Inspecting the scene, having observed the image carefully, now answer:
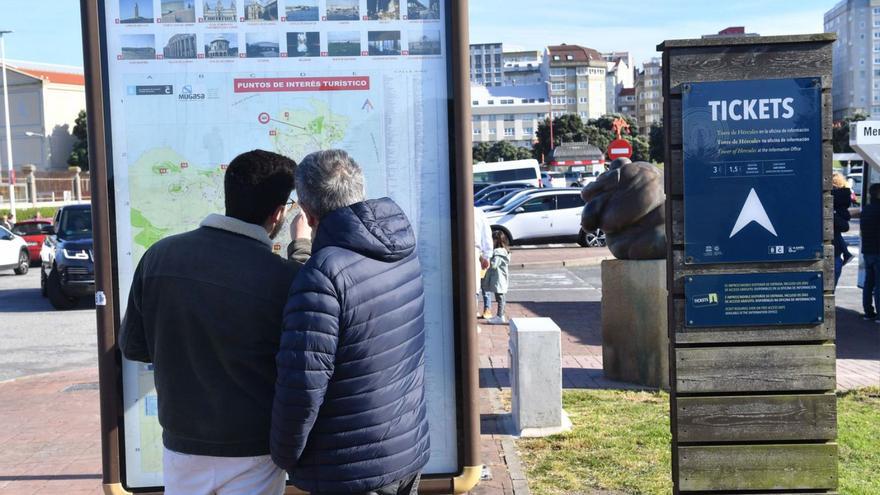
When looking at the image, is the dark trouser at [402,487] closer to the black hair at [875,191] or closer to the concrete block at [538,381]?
the concrete block at [538,381]

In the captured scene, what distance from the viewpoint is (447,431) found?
4312mm

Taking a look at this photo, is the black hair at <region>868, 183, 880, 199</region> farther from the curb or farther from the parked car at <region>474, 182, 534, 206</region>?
the parked car at <region>474, 182, 534, 206</region>

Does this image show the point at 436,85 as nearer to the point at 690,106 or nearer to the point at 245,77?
the point at 245,77

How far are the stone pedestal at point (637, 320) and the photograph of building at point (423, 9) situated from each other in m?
4.45

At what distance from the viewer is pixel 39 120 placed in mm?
89875

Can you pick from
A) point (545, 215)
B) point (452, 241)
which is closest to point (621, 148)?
point (545, 215)

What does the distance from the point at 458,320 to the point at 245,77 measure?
4.60 feet

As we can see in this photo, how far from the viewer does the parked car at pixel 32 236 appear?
27.2 m

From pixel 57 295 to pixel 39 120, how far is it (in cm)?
8140

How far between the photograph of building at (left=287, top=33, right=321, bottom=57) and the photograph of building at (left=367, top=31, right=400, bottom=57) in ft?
0.73

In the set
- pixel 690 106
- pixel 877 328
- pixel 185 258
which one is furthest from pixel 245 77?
pixel 877 328

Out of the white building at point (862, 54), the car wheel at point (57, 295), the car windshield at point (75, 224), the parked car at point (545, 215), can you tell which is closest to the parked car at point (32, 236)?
the car windshield at point (75, 224)

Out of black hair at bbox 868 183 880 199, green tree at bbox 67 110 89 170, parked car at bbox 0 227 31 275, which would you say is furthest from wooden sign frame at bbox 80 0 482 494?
green tree at bbox 67 110 89 170

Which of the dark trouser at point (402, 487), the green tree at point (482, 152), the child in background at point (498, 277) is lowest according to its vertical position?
the child in background at point (498, 277)
